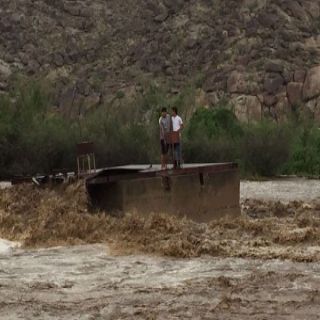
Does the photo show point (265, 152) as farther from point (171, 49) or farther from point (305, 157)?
point (171, 49)

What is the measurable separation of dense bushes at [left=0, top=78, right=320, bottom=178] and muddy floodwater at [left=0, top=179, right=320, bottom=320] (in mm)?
18079

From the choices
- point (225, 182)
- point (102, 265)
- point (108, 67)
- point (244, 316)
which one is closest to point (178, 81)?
point (108, 67)

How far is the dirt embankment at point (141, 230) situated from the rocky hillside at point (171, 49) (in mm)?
27229

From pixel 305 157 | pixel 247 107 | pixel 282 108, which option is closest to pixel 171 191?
pixel 305 157

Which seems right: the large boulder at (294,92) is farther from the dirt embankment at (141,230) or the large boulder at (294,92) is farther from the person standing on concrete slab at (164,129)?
the dirt embankment at (141,230)

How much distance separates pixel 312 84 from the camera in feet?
145

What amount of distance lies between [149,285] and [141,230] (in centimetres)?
418

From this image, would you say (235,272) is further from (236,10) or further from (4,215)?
(236,10)

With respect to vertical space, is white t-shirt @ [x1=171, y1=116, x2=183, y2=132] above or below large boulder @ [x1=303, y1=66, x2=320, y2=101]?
below

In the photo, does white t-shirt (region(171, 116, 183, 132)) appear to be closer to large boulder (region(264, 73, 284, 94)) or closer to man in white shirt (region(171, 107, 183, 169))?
man in white shirt (region(171, 107, 183, 169))

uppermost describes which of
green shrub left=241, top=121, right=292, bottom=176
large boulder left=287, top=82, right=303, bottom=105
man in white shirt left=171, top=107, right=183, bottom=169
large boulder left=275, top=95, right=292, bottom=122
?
large boulder left=287, top=82, right=303, bottom=105

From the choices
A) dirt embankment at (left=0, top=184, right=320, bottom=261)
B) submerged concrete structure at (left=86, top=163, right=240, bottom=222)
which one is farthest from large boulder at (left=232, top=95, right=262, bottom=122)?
dirt embankment at (left=0, top=184, right=320, bottom=261)

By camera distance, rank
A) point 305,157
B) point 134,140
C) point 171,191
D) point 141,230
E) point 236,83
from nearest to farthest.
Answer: point 141,230
point 171,191
point 134,140
point 305,157
point 236,83

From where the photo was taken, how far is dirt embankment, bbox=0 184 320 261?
13.6 m
